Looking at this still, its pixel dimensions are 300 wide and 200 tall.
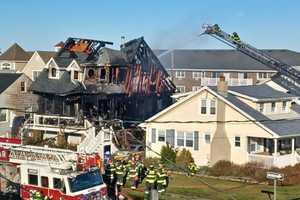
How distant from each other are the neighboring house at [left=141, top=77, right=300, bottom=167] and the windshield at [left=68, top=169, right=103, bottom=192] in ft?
49.2

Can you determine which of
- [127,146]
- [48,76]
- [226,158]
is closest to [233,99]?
[226,158]

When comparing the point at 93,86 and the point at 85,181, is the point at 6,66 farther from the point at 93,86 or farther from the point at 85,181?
the point at 85,181

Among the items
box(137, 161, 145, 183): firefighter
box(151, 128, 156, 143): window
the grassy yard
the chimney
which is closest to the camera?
box(137, 161, 145, 183): firefighter

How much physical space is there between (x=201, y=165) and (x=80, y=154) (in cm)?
1588

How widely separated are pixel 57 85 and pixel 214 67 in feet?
101

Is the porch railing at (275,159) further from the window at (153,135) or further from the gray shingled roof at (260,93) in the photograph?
the window at (153,135)

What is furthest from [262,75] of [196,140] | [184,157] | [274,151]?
[274,151]

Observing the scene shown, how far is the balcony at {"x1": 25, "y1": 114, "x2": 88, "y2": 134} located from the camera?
40594mm

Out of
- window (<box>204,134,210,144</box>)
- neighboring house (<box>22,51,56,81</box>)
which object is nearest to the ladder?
window (<box>204,134,210,144</box>)

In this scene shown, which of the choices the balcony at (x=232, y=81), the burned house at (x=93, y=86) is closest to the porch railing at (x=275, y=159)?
the burned house at (x=93, y=86)

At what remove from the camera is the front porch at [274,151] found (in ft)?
108

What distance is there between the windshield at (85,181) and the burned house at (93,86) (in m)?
20.8

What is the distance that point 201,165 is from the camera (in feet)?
116

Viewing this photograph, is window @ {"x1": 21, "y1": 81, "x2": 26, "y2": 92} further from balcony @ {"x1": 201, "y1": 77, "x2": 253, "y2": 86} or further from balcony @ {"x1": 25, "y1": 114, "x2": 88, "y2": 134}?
balcony @ {"x1": 201, "y1": 77, "x2": 253, "y2": 86}
